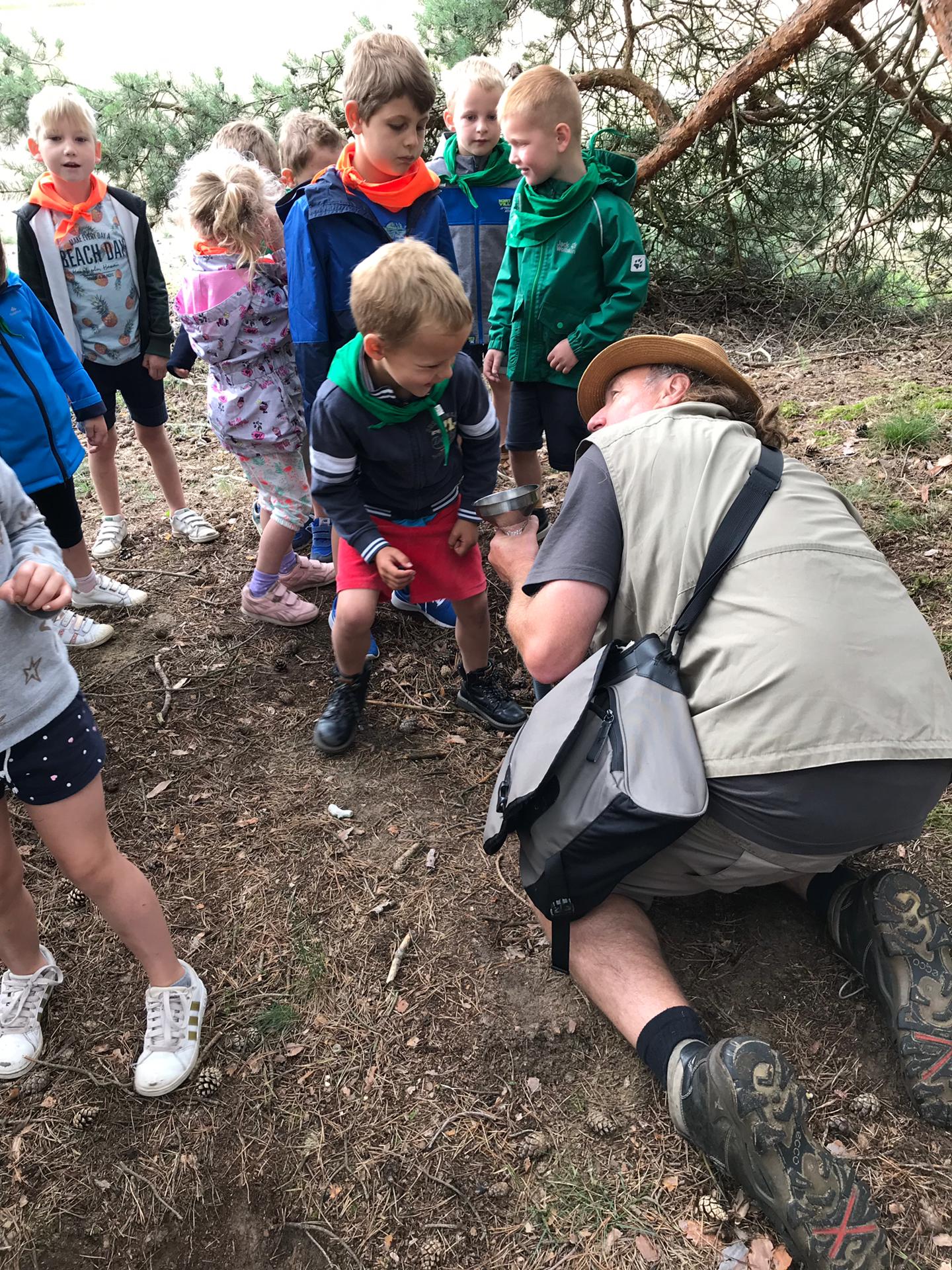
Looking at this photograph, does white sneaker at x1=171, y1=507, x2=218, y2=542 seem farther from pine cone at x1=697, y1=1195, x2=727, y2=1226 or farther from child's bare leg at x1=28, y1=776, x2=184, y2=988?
pine cone at x1=697, y1=1195, x2=727, y2=1226

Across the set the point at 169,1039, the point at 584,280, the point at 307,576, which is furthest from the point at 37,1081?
the point at 584,280

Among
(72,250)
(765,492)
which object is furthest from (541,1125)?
(72,250)

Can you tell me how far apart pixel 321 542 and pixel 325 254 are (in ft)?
4.46

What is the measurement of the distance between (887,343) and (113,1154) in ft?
21.0

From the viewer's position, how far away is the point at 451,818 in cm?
263

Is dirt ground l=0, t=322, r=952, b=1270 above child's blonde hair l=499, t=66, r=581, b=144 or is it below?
below

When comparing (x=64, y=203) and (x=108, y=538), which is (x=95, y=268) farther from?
(x=108, y=538)

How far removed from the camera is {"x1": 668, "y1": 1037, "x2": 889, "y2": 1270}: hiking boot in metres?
1.46

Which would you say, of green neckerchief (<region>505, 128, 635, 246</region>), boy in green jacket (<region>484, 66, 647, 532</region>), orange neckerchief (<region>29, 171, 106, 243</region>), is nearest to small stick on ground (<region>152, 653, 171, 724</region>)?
boy in green jacket (<region>484, 66, 647, 532</region>)

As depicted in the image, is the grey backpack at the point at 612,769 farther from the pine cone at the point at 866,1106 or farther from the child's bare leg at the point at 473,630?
the child's bare leg at the point at 473,630

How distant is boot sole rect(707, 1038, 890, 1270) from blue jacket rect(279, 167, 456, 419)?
7.93ft

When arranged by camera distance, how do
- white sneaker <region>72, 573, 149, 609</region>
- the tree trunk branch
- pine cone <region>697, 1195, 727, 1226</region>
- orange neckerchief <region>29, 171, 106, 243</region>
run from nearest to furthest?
pine cone <region>697, 1195, 727, 1226</region> → orange neckerchief <region>29, 171, 106, 243</region> → white sneaker <region>72, 573, 149, 609</region> → the tree trunk branch

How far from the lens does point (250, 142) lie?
12.0 feet

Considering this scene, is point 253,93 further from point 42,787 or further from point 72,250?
point 42,787
